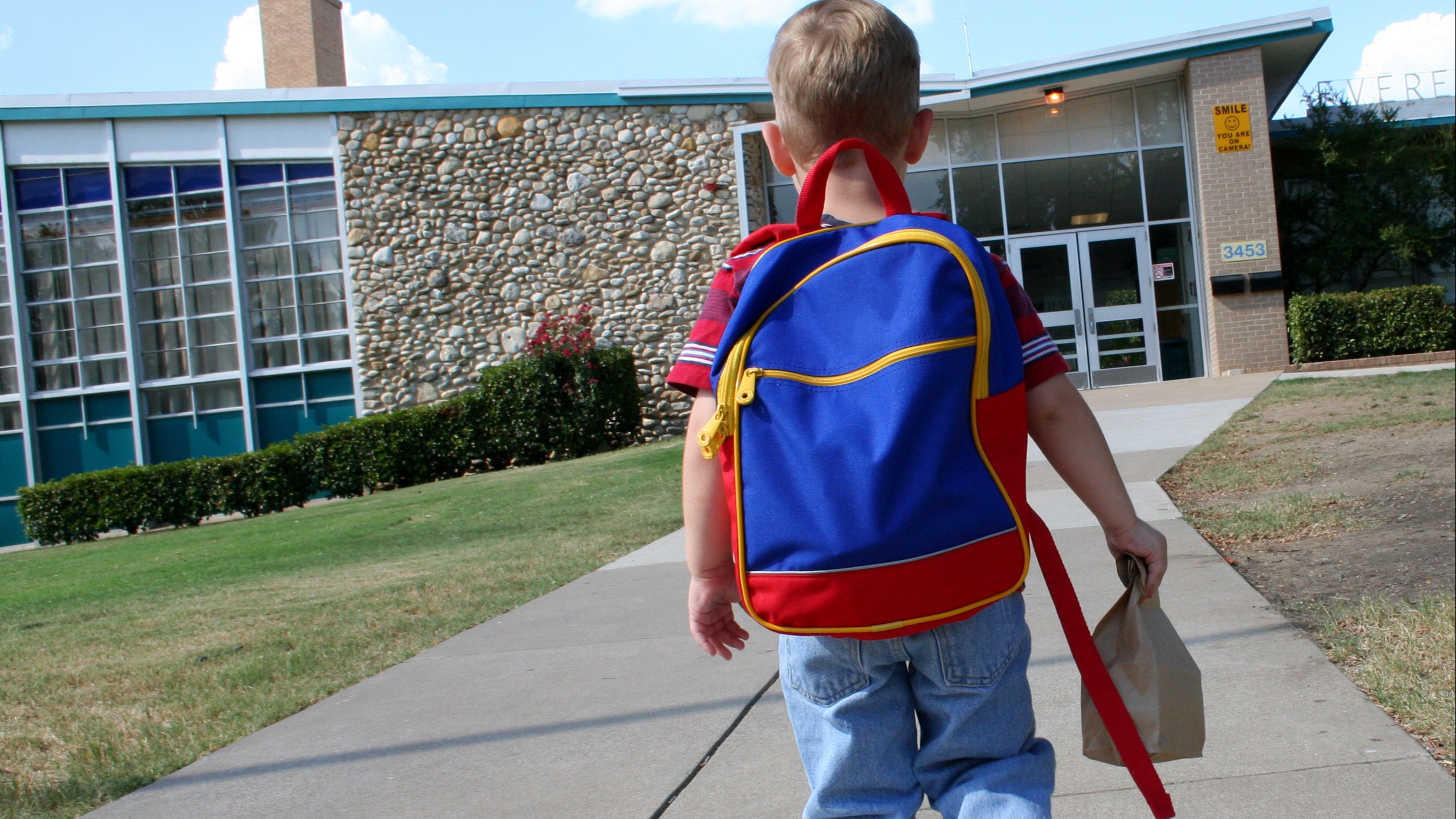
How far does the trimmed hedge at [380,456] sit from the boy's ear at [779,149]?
41.1 feet

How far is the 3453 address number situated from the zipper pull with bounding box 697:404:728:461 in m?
15.1

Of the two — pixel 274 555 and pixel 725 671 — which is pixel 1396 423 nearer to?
pixel 725 671

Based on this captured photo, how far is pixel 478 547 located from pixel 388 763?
14.1ft

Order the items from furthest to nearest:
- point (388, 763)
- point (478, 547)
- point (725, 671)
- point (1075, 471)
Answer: point (478, 547), point (725, 671), point (388, 763), point (1075, 471)

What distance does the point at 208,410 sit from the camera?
16.4 metres

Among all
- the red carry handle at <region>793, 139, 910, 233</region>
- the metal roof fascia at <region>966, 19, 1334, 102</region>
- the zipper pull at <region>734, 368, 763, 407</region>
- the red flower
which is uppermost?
the metal roof fascia at <region>966, 19, 1334, 102</region>

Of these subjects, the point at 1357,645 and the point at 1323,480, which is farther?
the point at 1323,480

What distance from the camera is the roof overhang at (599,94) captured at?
1495cm

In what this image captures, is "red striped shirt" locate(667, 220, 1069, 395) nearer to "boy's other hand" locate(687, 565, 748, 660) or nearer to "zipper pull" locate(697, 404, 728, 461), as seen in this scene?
"zipper pull" locate(697, 404, 728, 461)

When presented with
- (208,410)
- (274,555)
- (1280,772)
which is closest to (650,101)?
(208,410)

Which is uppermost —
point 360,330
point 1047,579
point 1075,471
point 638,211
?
point 638,211

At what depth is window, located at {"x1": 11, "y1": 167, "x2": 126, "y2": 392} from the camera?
643 inches

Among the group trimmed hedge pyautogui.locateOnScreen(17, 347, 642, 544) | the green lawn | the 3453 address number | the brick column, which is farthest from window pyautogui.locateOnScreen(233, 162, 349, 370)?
the 3453 address number

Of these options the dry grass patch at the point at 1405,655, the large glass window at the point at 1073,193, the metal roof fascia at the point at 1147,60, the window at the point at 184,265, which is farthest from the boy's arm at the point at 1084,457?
the window at the point at 184,265
